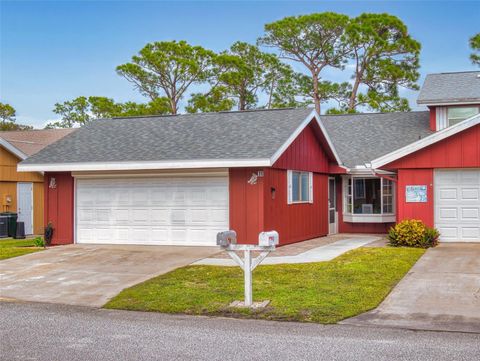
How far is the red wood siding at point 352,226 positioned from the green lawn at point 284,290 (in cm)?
807

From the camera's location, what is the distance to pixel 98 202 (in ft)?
56.1

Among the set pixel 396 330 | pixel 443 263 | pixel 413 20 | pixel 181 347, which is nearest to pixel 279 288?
pixel 396 330

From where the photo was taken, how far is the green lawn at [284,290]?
333 inches

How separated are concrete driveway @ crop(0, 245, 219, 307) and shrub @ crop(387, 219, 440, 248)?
4.93 m

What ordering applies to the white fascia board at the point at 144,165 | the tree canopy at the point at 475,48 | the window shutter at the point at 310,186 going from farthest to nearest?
1. the tree canopy at the point at 475,48
2. the window shutter at the point at 310,186
3. the white fascia board at the point at 144,165

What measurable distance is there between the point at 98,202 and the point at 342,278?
890 cm

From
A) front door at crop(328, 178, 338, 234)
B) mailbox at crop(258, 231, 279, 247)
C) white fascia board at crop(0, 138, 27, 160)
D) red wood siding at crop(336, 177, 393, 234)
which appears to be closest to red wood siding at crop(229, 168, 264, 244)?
front door at crop(328, 178, 338, 234)

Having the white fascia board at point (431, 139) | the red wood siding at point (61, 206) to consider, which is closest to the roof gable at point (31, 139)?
the red wood siding at point (61, 206)

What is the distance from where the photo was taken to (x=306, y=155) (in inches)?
717

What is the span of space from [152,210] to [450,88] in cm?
1196

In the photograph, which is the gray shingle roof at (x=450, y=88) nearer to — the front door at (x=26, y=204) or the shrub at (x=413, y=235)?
the shrub at (x=413, y=235)

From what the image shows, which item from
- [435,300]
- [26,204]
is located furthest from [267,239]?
[26,204]

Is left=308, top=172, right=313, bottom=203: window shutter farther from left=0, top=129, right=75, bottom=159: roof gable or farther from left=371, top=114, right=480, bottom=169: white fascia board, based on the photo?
left=0, top=129, right=75, bottom=159: roof gable

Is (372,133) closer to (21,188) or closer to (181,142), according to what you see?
(181,142)
